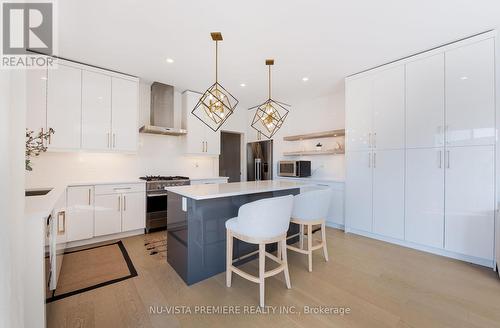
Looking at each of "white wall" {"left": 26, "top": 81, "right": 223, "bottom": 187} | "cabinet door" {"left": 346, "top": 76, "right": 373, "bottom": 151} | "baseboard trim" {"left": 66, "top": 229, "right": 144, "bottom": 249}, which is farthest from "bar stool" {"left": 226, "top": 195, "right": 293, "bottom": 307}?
"white wall" {"left": 26, "top": 81, "right": 223, "bottom": 187}

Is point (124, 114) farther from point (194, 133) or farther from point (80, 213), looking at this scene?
point (80, 213)

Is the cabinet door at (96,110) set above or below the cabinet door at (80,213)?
above

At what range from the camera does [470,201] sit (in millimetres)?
2465

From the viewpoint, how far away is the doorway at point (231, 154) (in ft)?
18.1

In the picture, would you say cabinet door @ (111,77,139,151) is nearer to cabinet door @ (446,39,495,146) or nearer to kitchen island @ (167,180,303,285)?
kitchen island @ (167,180,303,285)

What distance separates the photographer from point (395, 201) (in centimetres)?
305

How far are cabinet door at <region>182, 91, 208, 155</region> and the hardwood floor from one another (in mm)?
2227

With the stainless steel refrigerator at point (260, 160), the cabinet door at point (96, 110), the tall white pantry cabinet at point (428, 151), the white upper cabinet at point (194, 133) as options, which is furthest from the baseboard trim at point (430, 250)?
the cabinet door at point (96, 110)

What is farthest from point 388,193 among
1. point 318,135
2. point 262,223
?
point 262,223

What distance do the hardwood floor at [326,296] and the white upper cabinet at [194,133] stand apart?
7.37ft

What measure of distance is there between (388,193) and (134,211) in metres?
3.93

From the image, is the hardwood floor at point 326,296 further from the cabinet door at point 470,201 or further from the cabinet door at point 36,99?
the cabinet door at point 36,99

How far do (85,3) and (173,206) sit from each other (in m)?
2.09

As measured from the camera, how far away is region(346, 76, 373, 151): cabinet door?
3316mm
